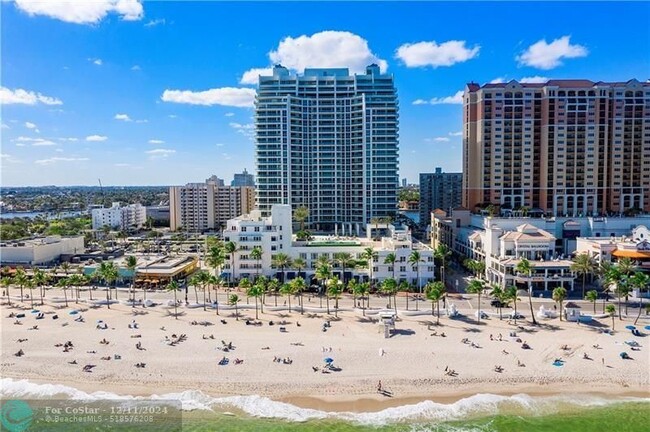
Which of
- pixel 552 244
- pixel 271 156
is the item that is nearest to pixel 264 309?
pixel 552 244

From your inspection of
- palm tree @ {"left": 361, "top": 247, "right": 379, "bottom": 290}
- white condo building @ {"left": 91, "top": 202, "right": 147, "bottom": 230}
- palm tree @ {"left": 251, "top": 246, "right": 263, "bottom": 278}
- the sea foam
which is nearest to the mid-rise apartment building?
palm tree @ {"left": 361, "top": 247, "right": 379, "bottom": 290}

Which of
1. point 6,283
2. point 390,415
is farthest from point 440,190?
point 390,415

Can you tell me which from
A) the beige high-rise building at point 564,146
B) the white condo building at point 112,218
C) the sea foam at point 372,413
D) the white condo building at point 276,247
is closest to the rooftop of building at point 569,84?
the beige high-rise building at point 564,146

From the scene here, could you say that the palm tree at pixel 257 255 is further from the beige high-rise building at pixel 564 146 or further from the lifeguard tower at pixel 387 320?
the beige high-rise building at pixel 564 146

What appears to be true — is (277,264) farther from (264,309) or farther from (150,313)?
(150,313)

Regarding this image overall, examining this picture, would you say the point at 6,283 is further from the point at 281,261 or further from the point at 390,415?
the point at 390,415

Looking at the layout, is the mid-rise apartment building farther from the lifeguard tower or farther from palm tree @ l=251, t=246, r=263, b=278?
the lifeguard tower

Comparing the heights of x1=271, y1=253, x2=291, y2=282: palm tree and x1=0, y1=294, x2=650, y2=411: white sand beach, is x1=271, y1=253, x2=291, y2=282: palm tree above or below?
above
